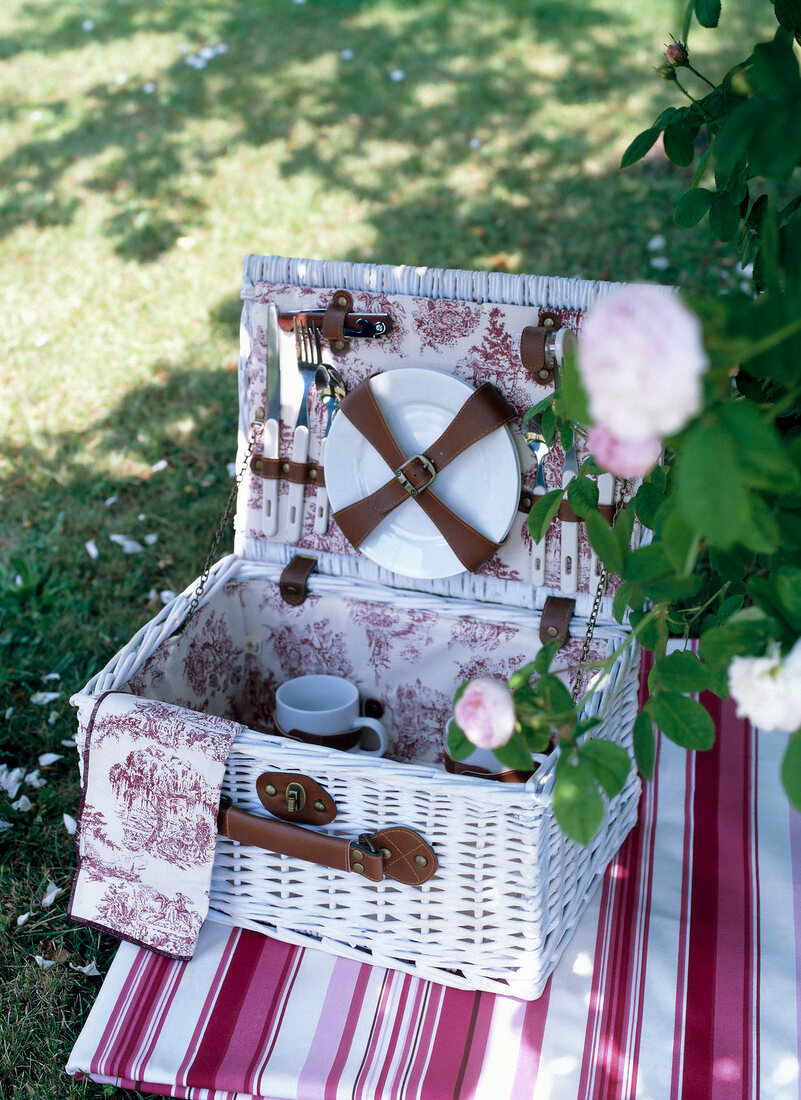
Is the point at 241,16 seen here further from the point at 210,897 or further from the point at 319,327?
the point at 210,897

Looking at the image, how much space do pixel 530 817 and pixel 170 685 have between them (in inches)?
23.5

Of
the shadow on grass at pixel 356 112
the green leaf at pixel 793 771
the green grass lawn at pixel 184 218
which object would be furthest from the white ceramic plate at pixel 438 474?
the shadow on grass at pixel 356 112

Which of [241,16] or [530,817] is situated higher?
[241,16]

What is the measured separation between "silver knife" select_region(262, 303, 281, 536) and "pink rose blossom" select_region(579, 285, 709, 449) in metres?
1.03

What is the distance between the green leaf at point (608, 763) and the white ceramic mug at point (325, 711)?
0.67 metres

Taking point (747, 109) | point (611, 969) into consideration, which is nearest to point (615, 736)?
point (611, 969)

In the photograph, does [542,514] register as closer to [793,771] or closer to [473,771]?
[473,771]

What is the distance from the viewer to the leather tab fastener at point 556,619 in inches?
55.8

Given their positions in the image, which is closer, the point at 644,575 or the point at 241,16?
the point at 644,575

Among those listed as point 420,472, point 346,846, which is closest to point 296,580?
point 420,472

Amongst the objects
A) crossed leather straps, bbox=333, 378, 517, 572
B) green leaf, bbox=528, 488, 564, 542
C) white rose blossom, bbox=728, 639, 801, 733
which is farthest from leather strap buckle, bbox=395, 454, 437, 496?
white rose blossom, bbox=728, 639, 801, 733

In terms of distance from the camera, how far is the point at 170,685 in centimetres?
143

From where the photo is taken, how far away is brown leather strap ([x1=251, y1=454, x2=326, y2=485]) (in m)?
1.55

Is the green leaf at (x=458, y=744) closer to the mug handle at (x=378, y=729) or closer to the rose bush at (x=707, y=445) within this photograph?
the rose bush at (x=707, y=445)
